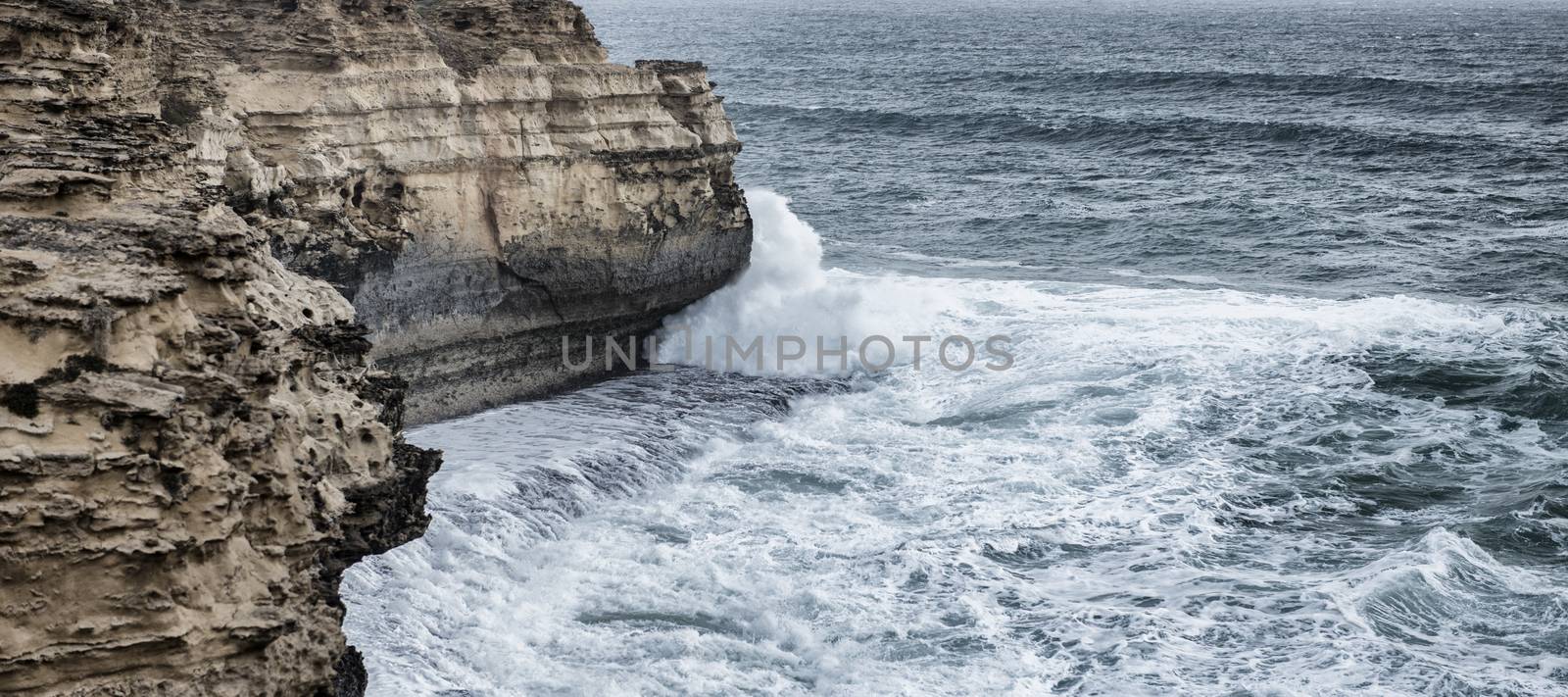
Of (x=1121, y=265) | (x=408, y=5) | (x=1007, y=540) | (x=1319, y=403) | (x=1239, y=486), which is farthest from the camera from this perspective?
(x=1121, y=265)

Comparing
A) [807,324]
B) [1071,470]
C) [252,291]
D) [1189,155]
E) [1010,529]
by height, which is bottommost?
[1010,529]

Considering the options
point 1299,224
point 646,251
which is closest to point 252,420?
point 646,251

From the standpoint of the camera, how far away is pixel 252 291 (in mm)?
11508

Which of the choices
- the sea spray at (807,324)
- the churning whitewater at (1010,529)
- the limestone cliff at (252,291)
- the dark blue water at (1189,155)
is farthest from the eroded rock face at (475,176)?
the dark blue water at (1189,155)

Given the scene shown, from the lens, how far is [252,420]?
392 inches

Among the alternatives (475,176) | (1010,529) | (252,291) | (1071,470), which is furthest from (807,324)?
(252,291)

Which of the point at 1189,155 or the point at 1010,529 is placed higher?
the point at 1189,155

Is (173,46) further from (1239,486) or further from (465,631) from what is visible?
(1239,486)

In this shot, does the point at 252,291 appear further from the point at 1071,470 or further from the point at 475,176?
the point at 1071,470

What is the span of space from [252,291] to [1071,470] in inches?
452

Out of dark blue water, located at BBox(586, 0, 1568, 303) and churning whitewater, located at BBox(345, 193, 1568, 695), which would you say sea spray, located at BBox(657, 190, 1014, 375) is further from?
dark blue water, located at BBox(586, 0, 1568, 303)

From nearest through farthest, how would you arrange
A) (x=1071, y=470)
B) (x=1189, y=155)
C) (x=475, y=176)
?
1. (x=1071, y=470)
2. (x=475, y=176)
3. (x=1189, y=155)

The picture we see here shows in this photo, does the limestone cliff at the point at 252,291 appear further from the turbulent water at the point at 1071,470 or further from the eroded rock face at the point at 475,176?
the turbulent water at the point at 1071,470

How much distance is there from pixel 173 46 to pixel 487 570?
282 inches
